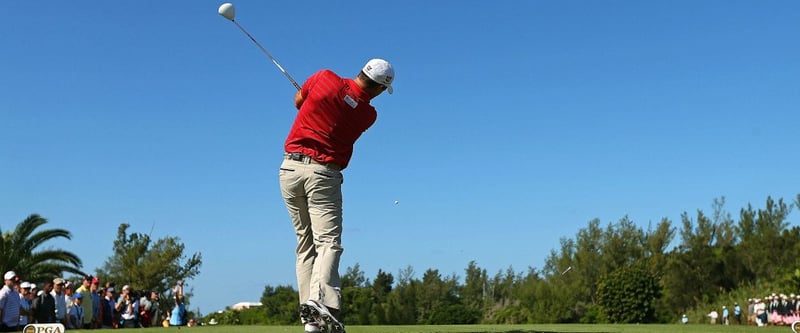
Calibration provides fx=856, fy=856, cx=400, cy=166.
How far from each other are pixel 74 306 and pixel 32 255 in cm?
1482

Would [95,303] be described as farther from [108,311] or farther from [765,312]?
[765,312]

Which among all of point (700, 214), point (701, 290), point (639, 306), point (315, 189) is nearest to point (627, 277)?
point (639, 306)

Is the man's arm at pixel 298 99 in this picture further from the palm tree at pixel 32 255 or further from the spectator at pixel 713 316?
the spectator at pixel 713 316

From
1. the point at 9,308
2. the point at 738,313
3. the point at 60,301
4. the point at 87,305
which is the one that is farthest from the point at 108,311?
the point at 738,313

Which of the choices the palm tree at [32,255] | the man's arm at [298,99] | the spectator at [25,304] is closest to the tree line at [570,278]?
the palm tree at [32,255]

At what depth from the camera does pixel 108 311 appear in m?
23.1

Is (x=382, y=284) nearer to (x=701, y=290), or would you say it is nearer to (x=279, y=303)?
(x=279, y=303)

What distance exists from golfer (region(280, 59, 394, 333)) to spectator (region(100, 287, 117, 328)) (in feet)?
56.2

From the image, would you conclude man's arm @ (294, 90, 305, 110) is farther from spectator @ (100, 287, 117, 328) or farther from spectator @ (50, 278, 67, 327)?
spectator @ (100, 287, 117, 328)

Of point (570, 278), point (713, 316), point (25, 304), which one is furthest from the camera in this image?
point (570, 278)

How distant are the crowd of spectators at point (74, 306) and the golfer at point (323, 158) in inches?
497

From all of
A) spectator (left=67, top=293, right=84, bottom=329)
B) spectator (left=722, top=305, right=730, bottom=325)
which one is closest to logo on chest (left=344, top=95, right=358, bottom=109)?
spectator (left=67, top=293, right=84, bottom=329)

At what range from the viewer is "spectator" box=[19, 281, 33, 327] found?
741 inches

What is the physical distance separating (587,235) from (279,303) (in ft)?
89.4
